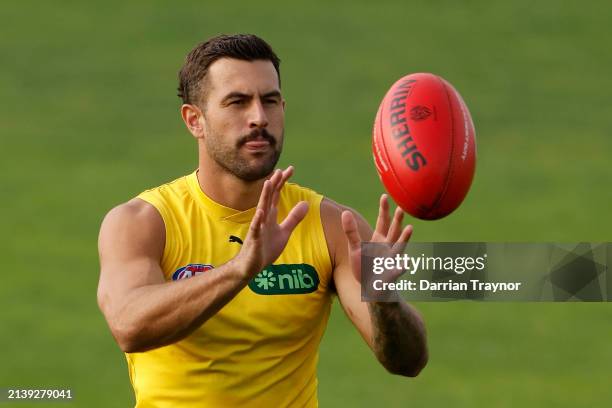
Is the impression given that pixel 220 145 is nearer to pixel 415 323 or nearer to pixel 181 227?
pixel 181 227

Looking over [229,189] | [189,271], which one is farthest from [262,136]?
[189,271]

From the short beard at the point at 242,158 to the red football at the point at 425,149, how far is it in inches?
23.5

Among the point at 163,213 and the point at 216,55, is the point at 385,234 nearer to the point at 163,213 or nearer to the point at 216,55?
the point at 163,213

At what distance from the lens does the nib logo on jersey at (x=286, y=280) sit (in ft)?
26.4

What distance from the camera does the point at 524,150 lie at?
20609 mm

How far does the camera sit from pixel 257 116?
309 inches

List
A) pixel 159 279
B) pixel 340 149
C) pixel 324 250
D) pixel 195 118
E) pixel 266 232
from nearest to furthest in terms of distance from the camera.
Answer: pixel 266 232, pixel 159 279, pixel 324 250, pixel 195 118, pixel 340 149

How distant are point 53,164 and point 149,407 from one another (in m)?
12.9

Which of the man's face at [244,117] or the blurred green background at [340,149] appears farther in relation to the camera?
the blurred green background at [340,149]

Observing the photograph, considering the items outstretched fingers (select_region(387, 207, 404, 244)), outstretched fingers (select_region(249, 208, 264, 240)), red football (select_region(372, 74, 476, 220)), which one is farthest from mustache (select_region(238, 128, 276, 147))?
outstretched fingers (select_region(387, 207, 404, 244))

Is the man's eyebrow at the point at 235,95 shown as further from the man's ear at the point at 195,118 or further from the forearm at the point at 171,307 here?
the forearm at the point at 171,307

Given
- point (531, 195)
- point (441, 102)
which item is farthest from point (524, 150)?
point (441, 102)

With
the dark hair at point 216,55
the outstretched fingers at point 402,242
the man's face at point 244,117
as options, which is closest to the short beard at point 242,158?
the man's face at point 244,117

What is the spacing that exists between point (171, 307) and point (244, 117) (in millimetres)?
1208
